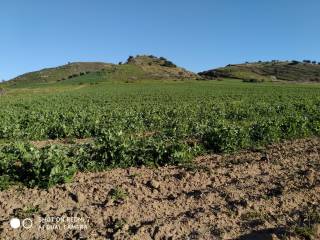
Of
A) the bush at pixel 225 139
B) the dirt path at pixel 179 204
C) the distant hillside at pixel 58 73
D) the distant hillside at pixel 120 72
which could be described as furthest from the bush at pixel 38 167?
the distant hillside at pixel 58 73

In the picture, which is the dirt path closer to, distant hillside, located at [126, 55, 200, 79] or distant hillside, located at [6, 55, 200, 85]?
distant hillside, located at [6, 55, 200, 85]

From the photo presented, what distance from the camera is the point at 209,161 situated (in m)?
11.7

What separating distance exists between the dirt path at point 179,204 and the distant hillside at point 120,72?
102m

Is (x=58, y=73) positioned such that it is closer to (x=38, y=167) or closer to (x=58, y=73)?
(x=58, y=73)

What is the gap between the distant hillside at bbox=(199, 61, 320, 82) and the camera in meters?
128

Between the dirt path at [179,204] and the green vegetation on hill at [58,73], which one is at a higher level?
the green vegetation on hill at [58,73]

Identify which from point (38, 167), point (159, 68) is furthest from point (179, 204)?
point (159, 68)

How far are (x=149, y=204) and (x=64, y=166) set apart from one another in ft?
8.06

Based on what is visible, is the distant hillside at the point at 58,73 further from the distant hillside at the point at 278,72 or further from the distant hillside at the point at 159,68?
the distant hillside at the point at 278,72

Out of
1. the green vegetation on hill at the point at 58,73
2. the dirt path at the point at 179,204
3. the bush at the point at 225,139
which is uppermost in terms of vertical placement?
the green vegetation on hill at the point at 58,73

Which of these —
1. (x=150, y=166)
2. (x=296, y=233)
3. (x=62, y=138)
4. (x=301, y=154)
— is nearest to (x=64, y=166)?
(x=150, y=166)

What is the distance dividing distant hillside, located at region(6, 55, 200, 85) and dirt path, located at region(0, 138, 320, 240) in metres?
102

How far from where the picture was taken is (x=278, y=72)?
456ft

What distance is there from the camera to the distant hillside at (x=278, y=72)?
419 feet
